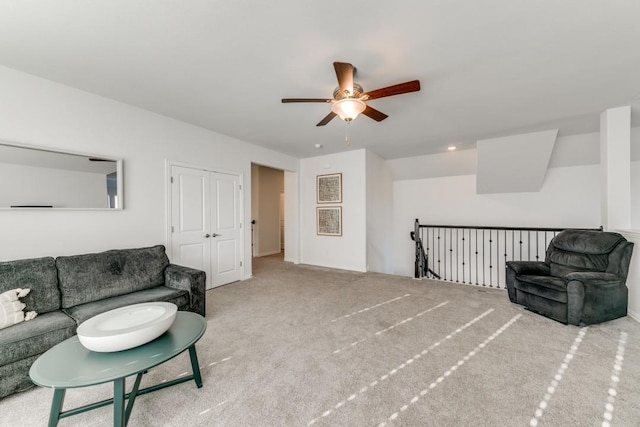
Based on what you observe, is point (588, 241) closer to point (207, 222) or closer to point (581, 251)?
point (581, 251)

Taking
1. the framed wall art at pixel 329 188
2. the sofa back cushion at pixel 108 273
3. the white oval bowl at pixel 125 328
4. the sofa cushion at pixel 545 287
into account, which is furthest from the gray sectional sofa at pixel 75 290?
the sofa cushion at pixel 545 287

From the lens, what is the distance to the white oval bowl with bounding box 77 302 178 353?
142 centimetres

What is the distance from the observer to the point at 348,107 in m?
2.36

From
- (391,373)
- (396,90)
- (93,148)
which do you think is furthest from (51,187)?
(391,373)

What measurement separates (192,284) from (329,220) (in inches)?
135

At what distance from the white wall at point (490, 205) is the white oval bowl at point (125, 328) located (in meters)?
6.00

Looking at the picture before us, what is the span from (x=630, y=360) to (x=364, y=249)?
3.63 m

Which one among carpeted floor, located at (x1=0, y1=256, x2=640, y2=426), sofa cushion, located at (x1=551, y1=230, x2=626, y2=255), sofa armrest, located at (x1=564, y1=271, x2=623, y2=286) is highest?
sofa cushion, located at (x1=551, y1=230, x2=626, y2=255)

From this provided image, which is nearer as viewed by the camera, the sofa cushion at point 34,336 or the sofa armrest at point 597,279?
the sofa cushion at point 34,336

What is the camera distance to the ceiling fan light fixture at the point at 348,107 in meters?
2.32

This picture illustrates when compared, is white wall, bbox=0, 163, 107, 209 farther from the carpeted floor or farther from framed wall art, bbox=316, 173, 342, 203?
framed wall art, bbox=316, 173, 342, 203

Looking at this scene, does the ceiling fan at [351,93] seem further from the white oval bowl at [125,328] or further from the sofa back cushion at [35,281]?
the sofa back cushion at [35,281]

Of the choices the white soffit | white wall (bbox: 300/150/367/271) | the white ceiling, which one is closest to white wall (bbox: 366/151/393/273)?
white wall (bbox: 300/150/367/271)

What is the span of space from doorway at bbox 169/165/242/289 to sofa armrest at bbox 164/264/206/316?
80 centimetres
